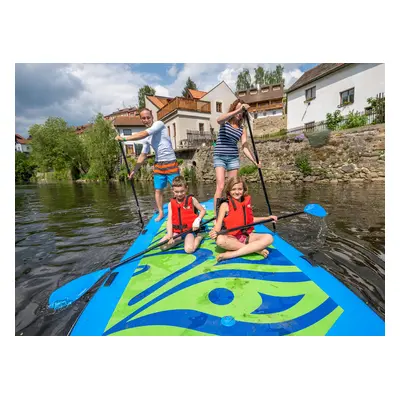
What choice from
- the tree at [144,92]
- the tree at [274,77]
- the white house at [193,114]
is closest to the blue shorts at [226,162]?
the white house at [193,114]

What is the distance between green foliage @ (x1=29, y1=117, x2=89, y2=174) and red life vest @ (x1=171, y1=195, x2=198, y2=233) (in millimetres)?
32575

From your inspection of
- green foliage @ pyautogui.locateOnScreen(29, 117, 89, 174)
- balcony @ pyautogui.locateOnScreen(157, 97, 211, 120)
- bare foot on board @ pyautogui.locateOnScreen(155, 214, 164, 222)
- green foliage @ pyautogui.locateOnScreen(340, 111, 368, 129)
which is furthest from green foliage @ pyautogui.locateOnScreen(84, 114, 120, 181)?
bare foot on board @ pyautogui.locateOnScreen(155, 214, 164, 222)

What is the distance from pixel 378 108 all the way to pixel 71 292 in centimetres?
1552

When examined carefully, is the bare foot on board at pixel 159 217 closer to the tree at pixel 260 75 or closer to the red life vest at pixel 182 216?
the red life vest at pixel 182 216

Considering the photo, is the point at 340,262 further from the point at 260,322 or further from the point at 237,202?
the point at 260,322

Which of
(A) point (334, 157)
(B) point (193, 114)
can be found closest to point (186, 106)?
(B) point (193, 114)

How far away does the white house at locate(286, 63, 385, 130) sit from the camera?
13.6 m

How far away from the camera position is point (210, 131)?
23625mm

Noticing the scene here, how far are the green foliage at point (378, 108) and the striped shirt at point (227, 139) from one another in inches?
453

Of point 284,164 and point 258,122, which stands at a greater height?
point 258,122

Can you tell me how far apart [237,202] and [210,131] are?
21.9m

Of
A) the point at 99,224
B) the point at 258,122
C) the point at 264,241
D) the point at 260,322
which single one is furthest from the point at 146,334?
the point at 258,122

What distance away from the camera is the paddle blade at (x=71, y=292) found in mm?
2217

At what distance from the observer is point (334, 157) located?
1178 cm
